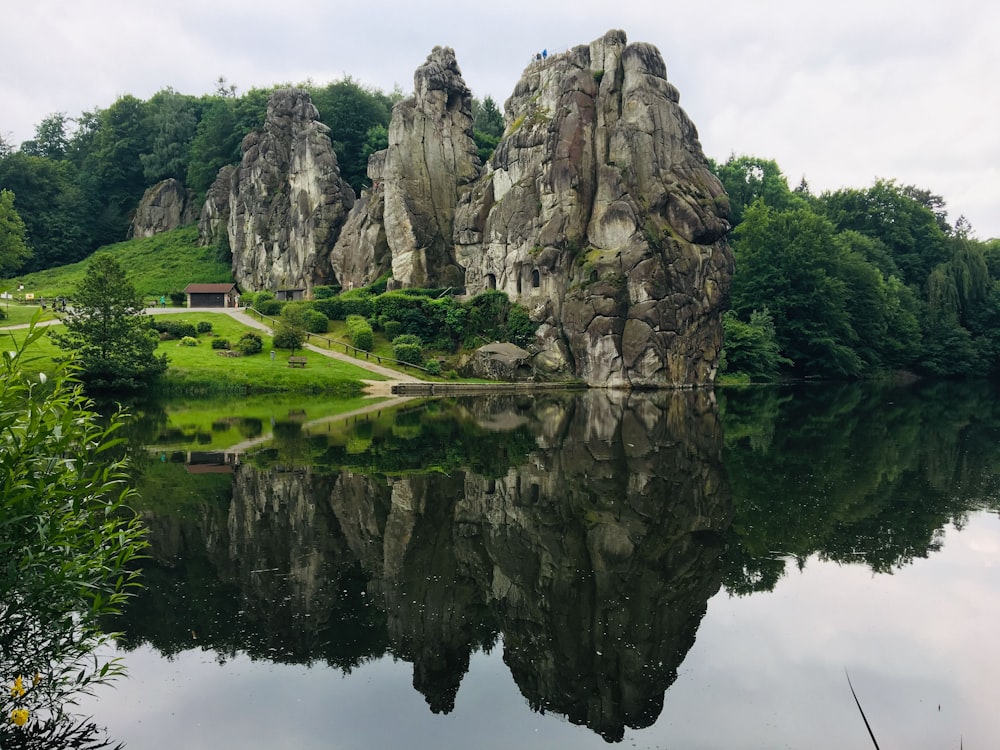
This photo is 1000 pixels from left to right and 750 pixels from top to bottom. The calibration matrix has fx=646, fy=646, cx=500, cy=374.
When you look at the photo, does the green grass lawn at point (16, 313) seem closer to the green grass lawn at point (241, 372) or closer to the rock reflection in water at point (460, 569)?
the green grass lawn at point (241, 372)

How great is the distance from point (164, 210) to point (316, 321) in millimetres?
51157

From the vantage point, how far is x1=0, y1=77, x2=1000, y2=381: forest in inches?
2739

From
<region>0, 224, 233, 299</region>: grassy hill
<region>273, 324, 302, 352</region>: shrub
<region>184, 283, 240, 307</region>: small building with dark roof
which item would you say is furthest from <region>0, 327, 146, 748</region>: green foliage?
<region>0, 224, 233, 299</region>: grassy hill

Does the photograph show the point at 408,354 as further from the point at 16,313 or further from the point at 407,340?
the point at 16,313

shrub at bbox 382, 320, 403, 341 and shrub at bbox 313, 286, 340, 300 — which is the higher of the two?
shrub at bbox 313, 286, 340, 300

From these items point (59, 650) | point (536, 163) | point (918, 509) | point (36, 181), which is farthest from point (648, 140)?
point (36, 181)

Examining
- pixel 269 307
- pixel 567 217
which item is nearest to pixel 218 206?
pixel 269 307

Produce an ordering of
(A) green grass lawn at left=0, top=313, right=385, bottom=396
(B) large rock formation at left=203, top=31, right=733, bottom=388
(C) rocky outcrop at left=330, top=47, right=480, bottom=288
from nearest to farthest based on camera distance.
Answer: (A) green grass lawn at left=0, top=313, right=385, bottom=396 < (B) large rock formation at left=203, top=31, right=733, bottom=388 < (C) rocky outcrop at left=330, top=47, right=480, bottom=288

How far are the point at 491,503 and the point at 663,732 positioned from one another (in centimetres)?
1032

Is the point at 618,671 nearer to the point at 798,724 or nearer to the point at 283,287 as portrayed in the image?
the point at 798,724

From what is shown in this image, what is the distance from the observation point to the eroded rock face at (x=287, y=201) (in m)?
79.4

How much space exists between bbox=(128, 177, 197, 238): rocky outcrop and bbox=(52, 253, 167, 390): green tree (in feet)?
197

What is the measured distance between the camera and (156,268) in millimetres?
87625

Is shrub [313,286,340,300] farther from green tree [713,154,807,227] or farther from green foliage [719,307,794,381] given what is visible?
green tree [713,154,807,227]
